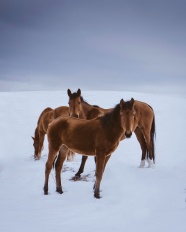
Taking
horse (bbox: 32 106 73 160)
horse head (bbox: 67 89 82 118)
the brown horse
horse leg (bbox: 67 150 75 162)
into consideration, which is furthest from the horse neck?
horse (bbox: 32 106 73 160)

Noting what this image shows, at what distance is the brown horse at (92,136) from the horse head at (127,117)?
2 cm

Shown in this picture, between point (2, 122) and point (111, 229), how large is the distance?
14.2 metres

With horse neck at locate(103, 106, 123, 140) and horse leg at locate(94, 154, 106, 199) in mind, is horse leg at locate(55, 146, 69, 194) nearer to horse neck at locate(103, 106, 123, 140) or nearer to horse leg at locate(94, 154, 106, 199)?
horse leg at locate(94, 154, 106, 199)

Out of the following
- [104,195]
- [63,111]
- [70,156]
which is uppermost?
[63,111]

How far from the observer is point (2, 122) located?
1742cm

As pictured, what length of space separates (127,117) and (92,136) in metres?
0.92

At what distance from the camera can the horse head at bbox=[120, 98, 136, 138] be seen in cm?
542

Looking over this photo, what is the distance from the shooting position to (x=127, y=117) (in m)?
5.50

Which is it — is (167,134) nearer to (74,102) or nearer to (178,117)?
(178,117)

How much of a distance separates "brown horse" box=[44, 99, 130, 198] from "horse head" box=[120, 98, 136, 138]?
2cm

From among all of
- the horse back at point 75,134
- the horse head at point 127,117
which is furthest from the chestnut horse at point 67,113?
the horse head at point 127,117

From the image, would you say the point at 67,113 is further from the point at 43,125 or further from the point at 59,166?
the point at 59,166

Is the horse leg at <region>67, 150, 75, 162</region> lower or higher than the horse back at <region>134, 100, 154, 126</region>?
lower

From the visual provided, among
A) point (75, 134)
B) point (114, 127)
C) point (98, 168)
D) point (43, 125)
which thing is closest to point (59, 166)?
point (75, 134)
